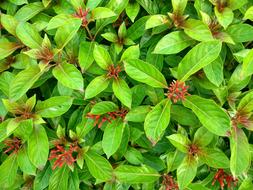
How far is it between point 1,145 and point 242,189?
3.91 ft

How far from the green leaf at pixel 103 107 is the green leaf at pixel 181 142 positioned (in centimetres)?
31

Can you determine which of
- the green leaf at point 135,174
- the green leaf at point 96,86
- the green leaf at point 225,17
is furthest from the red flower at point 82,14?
the green leaf at point 135,174

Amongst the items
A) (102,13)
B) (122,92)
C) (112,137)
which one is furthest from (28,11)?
(112,137)

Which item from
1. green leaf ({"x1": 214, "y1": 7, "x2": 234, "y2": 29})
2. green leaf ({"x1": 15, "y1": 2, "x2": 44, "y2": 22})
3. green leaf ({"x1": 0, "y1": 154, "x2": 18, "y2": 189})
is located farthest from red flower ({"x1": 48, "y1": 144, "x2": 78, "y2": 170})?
green leaf ({"x1": 214, "y1": 7, "x2": 234, "y2": 29})

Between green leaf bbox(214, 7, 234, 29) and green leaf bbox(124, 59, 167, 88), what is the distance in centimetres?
36

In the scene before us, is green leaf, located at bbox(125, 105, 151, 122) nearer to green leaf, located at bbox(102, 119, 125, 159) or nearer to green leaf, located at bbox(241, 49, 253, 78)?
green leaf, located at bbox(102, 119, 125, 159)

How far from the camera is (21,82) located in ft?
5.07

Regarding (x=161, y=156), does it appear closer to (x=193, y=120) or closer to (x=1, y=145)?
(x=193, y=120)

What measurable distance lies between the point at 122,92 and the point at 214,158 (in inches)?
20.2

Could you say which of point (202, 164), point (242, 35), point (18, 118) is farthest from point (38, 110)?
point (242, 35)

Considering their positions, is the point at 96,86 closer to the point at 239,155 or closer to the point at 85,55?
the point at 85,55

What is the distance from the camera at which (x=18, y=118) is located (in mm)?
1638

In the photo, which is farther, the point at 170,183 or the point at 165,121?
the point at 170,183

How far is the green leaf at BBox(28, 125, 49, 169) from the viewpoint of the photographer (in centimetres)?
160
